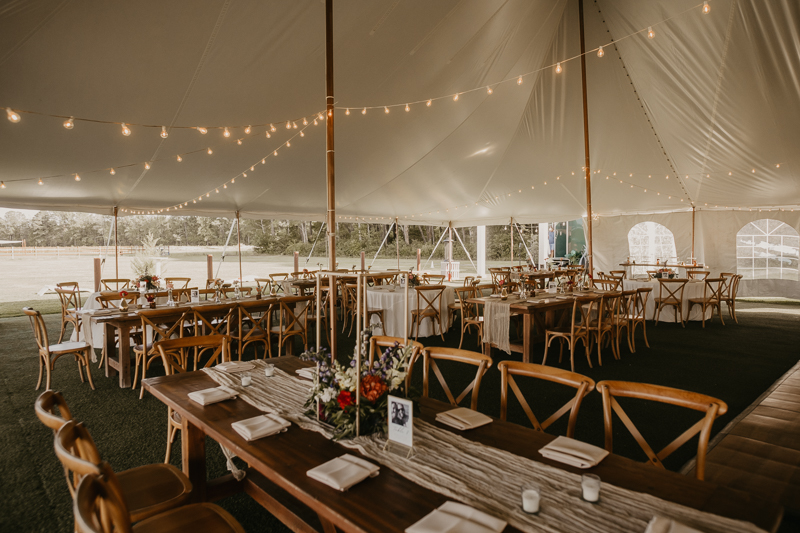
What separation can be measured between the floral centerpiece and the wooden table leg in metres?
0.97

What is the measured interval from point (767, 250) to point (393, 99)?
11540 mm

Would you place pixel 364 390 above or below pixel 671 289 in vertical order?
above

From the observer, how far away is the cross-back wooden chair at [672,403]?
1762mm

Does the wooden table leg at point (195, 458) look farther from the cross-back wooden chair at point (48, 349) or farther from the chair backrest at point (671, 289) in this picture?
the chair backrest at point (671, 289)

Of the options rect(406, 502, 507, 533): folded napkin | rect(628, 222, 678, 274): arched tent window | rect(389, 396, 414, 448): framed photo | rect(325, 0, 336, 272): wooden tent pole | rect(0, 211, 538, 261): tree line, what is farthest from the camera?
rect(0, 211, 538, 261): tree line

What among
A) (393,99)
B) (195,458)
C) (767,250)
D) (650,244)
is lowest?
(195,458)

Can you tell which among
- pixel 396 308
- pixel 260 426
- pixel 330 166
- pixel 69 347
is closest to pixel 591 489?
pixel 260 426

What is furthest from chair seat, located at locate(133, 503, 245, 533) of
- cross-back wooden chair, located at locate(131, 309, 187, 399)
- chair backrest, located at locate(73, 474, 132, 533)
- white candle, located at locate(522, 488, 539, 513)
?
cross-back wooden chair, located at locate(131, 309, 187, 399)

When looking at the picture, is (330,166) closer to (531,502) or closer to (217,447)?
(217,447)

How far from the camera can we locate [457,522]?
4.07ft

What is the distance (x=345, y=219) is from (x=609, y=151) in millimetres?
7064

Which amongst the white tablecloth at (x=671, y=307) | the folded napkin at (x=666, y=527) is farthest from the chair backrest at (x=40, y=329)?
the white tablecloth at (x=671, y=307)

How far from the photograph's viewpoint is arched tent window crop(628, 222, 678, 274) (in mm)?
13312

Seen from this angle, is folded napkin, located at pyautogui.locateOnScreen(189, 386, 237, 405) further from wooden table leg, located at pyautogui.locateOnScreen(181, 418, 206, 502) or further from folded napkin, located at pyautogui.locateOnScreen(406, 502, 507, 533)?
folded napkin, located at pyautogui.locateOnScreen(406, 502, 507, 533)
